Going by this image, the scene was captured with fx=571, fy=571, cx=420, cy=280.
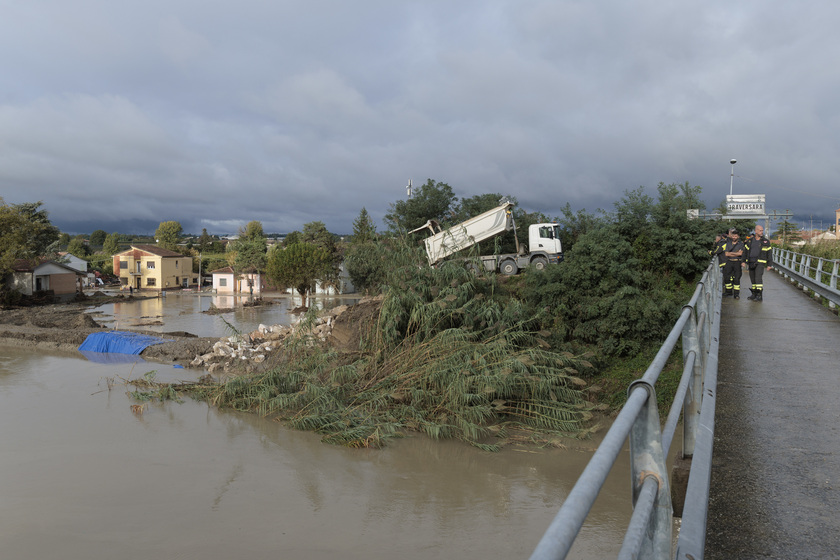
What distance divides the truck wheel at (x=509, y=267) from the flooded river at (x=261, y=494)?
49.5ft

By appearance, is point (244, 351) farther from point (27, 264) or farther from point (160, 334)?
A: point (27, 264)

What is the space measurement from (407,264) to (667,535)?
46.9 feet

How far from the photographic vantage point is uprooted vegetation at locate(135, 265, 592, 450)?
38.8 ft

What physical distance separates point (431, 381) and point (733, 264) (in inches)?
307

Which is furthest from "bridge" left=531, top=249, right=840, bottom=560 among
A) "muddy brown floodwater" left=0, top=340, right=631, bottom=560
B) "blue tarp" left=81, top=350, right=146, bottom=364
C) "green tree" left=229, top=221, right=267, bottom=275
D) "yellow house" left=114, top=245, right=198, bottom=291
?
"yellow house" left=114, top=245, right=198, bottom=291

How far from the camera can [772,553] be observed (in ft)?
7.96

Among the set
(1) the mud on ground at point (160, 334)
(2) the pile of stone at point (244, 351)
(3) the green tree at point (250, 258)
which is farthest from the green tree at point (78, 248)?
(2) the pile of stone at point (244, 351)

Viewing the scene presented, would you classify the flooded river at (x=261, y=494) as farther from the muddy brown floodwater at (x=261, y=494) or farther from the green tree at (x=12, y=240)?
the green tree at (x=12, y=240)

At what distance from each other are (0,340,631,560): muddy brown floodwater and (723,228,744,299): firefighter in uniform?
5878 mm

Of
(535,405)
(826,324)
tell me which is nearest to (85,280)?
(535,405)

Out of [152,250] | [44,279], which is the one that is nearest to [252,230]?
[152,250]

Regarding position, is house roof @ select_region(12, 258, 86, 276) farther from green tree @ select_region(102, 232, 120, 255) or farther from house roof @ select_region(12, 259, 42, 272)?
green tree @ select_region(102, 232, 120, 255)

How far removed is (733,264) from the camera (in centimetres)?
1368

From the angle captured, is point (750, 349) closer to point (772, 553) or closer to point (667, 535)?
point (772, 553)
